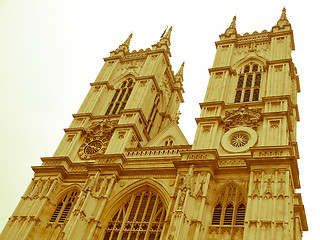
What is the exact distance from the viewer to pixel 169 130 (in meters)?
30.3

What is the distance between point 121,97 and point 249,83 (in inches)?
436

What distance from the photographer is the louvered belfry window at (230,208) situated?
21.8 metres

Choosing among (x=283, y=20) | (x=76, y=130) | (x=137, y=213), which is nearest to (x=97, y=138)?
(x=76, y=130)

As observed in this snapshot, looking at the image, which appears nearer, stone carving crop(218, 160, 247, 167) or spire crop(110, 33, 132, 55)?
stone carving crop(218, 160, 247, 167)

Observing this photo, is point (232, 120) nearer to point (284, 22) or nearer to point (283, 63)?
point (283, 63)

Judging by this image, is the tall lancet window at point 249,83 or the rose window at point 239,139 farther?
the tall lancet window at point 249,83

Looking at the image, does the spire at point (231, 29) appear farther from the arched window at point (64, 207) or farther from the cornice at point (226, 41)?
the arched window at point (64, 207)

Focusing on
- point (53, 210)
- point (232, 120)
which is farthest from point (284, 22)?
point (53, 210)

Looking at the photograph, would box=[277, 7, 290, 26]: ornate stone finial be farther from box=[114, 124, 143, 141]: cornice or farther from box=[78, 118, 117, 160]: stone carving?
box=[78, 118, 117, 160]: stone carving

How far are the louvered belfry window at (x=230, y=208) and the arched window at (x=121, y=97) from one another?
13.1 metres

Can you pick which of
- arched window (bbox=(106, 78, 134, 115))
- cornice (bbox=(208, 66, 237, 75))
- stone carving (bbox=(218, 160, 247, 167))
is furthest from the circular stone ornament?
arched window (bbox=(106, 78, 134, 115))

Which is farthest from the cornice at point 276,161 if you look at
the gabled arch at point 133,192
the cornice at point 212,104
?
the cornice at point 212,104

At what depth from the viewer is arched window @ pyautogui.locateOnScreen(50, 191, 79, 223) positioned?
26000 millimetres

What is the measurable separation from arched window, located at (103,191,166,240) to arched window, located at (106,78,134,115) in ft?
32.0
